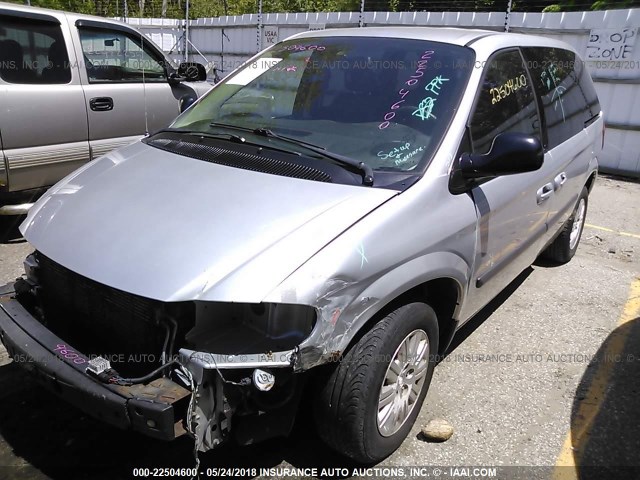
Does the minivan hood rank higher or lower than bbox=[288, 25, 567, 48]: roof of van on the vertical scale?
lower

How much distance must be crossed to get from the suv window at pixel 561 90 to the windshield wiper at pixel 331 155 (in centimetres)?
171

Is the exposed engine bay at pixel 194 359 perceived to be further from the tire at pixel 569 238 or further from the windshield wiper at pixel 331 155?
the tire at pixel 569 238

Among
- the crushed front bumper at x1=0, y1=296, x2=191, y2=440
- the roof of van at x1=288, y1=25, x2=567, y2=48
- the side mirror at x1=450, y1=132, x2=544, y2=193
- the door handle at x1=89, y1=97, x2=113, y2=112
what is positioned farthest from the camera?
the door handle at x1=89, y1=97, x2=113, y2=112

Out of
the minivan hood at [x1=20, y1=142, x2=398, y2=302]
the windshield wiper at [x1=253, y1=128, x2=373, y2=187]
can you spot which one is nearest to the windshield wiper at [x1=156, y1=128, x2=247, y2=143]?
the windshield wiper at [x1=253, y1=128, x2=373, y2=187]

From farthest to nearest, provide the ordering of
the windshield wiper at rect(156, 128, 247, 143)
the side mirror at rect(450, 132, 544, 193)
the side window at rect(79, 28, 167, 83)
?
1. the side window at rect(79, 28, 167, 83)
2. the windshield wiper at rect(156, 128, 247, 143)
3. the side mirror at rect(450, 132, 544, 193)

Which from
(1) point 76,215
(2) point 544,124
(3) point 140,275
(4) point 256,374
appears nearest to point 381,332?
(4) point 256,374

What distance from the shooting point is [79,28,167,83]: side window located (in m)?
5.51

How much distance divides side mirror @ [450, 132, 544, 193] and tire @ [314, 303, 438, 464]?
0.65 meters

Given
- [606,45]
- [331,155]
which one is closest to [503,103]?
[331,155]

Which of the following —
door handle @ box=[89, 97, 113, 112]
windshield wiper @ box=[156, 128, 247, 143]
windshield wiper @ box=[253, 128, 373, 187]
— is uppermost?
windshield wiper @ box=[253, 128, 373, 187]

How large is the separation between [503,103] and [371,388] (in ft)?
5.99

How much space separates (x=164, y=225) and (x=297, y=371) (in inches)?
31.6

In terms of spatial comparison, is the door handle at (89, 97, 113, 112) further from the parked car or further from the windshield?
the windshield

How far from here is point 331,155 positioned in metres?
2.62
